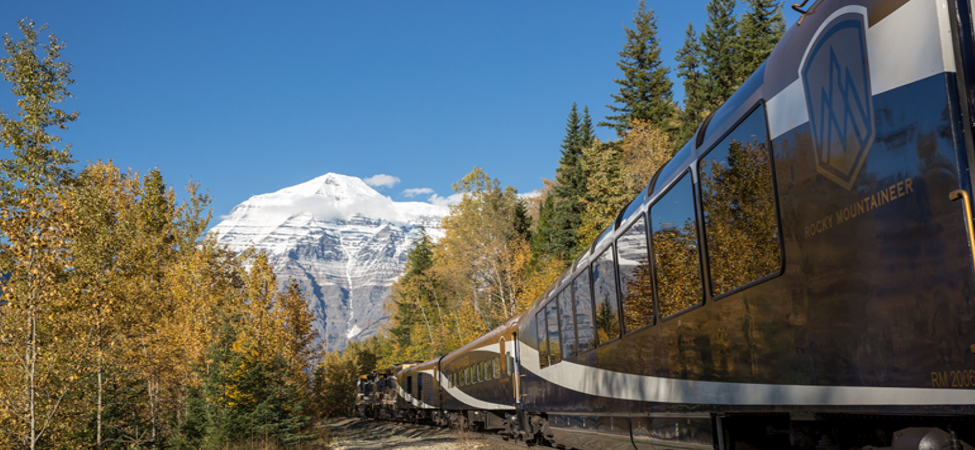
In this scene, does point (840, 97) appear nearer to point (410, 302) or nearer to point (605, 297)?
point (605, 297)

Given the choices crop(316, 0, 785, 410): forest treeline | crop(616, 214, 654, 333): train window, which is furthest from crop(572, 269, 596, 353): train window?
crop(316, 0, 785, 410): forest treeline

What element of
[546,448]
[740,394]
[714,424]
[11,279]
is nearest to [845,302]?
[740,394]

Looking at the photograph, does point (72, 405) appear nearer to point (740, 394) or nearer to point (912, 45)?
point (740, 394)

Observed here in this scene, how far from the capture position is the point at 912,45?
111 inches

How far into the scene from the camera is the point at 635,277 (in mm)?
7207

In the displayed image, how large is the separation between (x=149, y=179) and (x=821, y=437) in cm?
3716

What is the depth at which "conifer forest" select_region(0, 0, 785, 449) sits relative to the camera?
11.9m

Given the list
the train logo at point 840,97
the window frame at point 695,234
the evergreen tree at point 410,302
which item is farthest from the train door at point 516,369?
the evergreen tree at point 410,302

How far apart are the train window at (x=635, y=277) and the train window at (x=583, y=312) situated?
156 centimetres

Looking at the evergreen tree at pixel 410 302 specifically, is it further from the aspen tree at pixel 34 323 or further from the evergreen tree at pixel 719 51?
the aspen tree at pixel 34 323

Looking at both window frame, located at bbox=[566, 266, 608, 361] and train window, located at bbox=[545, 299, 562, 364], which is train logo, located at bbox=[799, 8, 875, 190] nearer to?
window frame, located at bbox=[566, 266, 608, 361]

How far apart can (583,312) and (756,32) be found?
41.8 m

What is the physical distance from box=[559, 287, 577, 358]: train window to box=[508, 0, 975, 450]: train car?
145 inches

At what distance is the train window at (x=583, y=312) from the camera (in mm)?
9250
